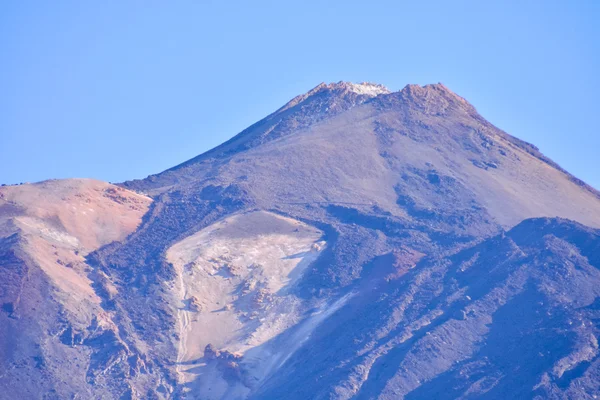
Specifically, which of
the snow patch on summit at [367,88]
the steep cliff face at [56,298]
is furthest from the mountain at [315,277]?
the snow patch on summit at [367,88]

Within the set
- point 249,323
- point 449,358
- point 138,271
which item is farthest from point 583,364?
point 138,271

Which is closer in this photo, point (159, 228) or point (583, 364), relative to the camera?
point (583, 364)

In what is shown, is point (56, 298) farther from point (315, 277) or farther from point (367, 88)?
point (367, 88)

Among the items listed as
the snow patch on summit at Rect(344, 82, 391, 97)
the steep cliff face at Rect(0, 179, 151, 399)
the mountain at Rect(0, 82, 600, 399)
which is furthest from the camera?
the snow patch on summit at Rect(344, 82, 391, 97)

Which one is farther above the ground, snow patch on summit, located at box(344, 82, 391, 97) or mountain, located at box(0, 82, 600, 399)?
snow patch on summit, located at box(344, 82, 391, 97)

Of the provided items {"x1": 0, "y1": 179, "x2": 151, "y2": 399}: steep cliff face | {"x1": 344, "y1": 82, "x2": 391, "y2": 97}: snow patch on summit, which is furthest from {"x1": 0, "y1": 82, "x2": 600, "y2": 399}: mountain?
{"x1": 344, "y1": 82, "x2": 391, "y2": 97}: snow patch on summit

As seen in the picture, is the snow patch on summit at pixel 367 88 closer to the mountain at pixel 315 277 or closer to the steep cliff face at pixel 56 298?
the mountain at pixel 315 277

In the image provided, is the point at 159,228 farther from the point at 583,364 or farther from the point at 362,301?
the point at 583,364

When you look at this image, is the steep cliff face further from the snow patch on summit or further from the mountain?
the snow patch on summit

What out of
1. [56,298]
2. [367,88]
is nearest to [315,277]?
[56,298]
